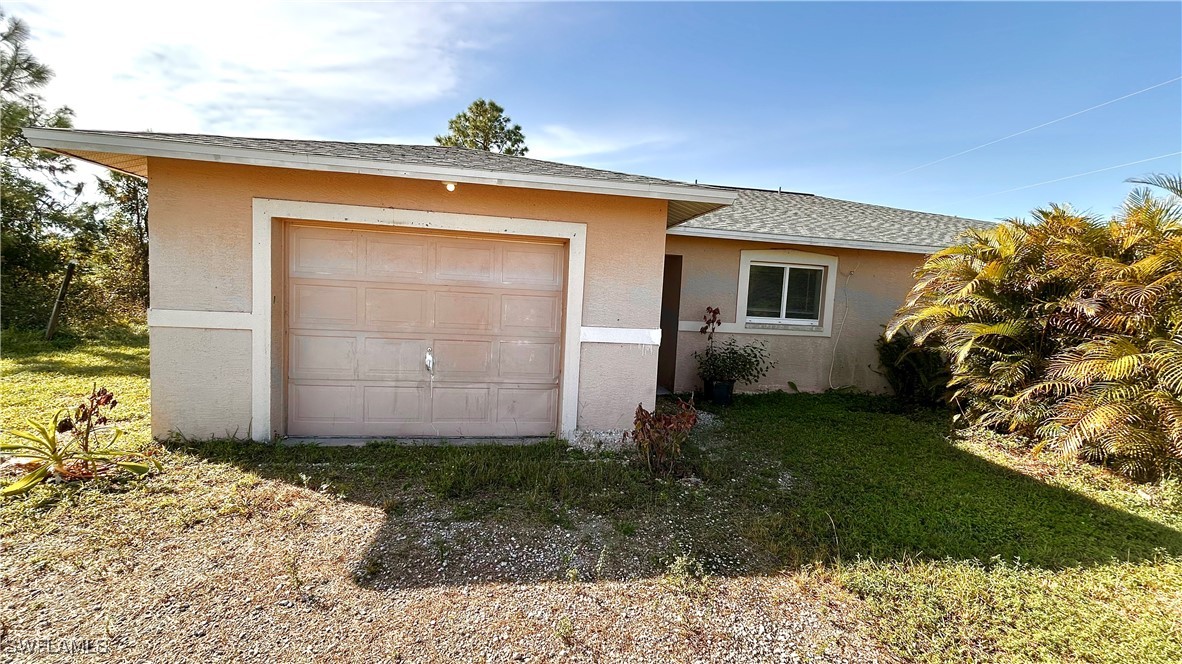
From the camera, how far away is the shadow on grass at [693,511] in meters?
3.05

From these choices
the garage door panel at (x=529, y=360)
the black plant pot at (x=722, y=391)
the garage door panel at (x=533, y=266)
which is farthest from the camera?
the black plant pot at (x=722, y=391)

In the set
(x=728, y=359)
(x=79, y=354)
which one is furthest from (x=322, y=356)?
(x=79, y=354)

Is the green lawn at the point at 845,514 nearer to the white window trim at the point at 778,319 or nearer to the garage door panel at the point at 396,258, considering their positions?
the garage door panel at the point at 396,258

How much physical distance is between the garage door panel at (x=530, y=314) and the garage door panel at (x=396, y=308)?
79 cm

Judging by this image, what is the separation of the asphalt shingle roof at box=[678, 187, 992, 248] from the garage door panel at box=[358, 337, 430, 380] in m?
4.12

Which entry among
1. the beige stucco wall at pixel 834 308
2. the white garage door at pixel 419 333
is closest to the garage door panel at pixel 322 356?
the white garage door at pixel 419 333

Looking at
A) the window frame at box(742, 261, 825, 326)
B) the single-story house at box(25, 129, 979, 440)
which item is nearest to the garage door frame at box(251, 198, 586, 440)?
the single-story house at box(25, 129, 979, 440)

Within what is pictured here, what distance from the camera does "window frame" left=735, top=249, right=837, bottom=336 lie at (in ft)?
25.6

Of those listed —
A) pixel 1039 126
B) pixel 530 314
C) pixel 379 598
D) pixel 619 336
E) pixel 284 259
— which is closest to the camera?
pixel 379 598

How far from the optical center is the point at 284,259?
461 cm

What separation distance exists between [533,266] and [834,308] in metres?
5.51

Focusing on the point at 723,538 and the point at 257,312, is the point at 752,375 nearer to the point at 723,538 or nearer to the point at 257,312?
the point at 723,538

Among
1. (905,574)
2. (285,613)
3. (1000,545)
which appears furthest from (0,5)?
(1000,545)

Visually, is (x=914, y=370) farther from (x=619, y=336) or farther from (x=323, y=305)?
(x=323, y=305)
